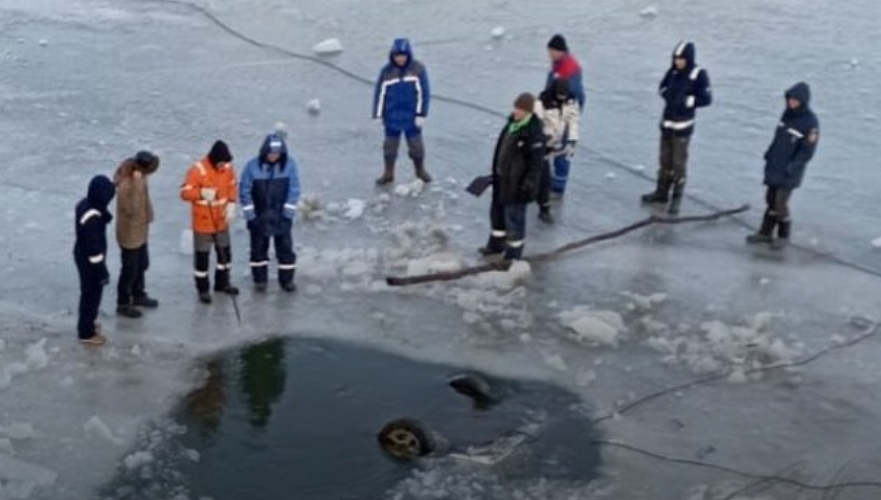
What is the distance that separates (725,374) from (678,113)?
405 centimetres

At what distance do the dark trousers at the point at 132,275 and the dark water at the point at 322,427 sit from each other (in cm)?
122

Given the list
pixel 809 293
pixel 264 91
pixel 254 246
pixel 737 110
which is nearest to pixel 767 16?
pixel 737 110

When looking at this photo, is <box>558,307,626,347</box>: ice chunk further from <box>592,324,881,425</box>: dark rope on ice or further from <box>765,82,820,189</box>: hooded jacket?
<box>765,82,820,189</box>: hooded jacket

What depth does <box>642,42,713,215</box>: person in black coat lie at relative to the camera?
13711 mm

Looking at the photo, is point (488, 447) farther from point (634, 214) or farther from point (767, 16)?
point (767, 16)

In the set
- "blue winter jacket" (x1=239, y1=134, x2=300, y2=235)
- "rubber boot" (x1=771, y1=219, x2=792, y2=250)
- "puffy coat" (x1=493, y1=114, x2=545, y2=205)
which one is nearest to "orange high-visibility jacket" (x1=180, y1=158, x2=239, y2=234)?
"blue winter jacket" (x1=239, y1=134, x2=300, y2=235)

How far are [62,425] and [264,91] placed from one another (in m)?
9.31

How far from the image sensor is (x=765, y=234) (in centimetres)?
1354

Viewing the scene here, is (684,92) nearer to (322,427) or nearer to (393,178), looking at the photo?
(393,178)

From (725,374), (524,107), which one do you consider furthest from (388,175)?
(725,374)

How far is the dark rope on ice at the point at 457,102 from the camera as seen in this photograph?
1318cm

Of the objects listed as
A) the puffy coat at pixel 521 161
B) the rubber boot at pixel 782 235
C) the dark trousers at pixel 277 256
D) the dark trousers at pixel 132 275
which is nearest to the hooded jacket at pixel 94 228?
the dark trousers at pixel 132 275

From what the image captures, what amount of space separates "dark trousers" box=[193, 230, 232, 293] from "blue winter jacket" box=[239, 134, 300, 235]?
296 millimetres

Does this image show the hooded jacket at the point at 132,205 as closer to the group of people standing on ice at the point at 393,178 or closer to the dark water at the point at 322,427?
the group of people standing on ice at the point at 393,178
